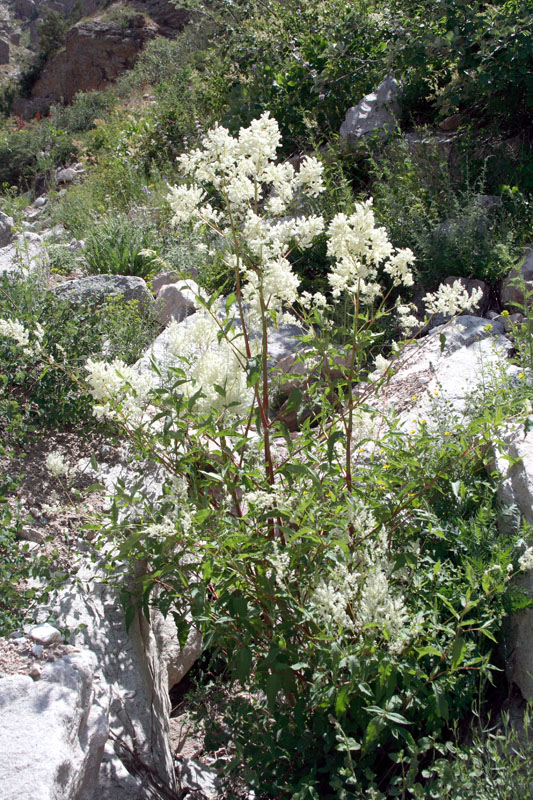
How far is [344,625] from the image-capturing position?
1.94 m

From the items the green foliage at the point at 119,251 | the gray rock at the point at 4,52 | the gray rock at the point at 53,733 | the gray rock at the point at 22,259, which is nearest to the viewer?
the gray rock at the point at 53,733

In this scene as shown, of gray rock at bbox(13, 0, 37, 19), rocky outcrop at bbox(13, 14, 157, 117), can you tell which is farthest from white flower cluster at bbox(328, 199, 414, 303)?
gray rock at bbox(13, 0, 37, 19)

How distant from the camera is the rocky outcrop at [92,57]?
71.6 ft

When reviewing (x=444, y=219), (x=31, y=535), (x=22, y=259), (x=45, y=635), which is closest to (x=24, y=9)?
(x=22, y=259)

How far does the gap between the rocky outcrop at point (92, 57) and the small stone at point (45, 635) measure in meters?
22.8

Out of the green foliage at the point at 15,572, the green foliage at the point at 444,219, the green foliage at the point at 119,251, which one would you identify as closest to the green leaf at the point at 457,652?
the green foliage at the point at 15,572

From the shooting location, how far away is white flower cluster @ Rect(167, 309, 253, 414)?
2.23 m

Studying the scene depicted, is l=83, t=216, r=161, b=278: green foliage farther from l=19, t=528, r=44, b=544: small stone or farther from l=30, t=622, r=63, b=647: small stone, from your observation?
l=30, t=622, r=63, b=647: small stone

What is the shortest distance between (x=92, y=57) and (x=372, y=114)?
1956cm

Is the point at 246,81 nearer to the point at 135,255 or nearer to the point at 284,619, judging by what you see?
the point at 135,255

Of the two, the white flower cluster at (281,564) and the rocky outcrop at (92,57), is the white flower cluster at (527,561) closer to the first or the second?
the white flower cluster at (281,564)

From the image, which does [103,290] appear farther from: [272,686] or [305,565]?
[272,686]

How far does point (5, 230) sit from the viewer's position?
7684 mm

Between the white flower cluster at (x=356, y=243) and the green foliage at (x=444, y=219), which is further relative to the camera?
the green foliage at (x=444, y=219)
